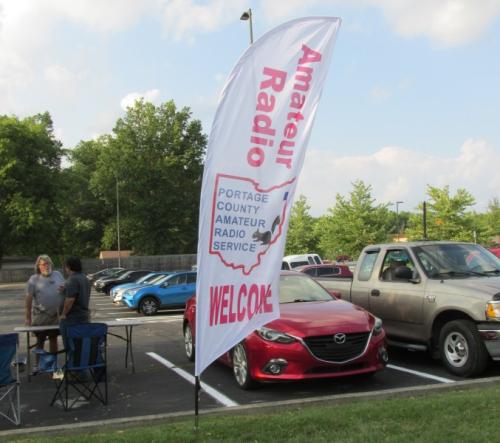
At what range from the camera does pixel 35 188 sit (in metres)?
50.8

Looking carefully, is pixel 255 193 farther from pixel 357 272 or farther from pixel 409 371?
pixel 357 272

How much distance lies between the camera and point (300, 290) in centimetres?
846

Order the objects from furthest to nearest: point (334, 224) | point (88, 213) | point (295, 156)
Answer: point (88, 213)
point (334, 224)
point (295, 156)

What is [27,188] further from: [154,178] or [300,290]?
[300,290]

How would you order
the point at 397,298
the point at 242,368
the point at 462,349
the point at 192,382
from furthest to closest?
the point at 397,298 → the point at 192,382 → the point at 462,349 → the point at 242,368

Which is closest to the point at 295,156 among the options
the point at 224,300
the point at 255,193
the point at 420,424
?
the point at 255,193

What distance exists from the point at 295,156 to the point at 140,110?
63279mm

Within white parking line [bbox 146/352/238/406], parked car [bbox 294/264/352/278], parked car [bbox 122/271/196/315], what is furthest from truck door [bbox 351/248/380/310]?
parked car [bbox 294/264/352/278]

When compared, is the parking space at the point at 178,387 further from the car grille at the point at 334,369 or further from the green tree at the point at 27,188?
the green tree at the point at 27,188

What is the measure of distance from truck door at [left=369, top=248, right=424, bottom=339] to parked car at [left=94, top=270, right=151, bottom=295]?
22.9 metres

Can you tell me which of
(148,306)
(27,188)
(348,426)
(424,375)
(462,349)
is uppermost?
(27,188)

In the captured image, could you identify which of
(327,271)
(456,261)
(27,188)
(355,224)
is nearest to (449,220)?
(355,224)

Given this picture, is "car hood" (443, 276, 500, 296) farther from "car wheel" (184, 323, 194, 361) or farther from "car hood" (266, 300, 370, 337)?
"car wheel" (184, 323, 194, 361)

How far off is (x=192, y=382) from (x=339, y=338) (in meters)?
2.31
